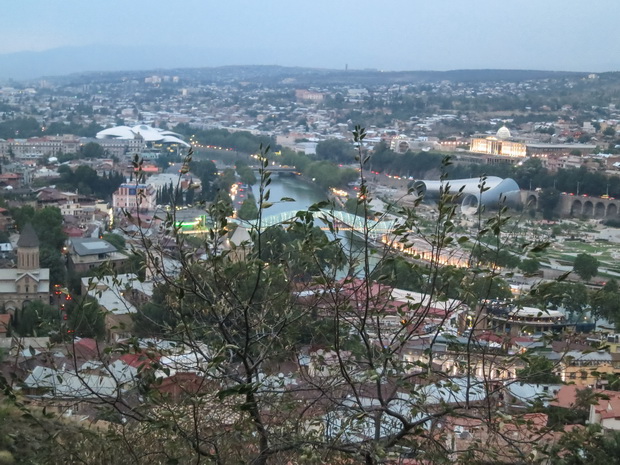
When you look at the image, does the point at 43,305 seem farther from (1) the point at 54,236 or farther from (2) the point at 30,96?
(2) the point at 30,96

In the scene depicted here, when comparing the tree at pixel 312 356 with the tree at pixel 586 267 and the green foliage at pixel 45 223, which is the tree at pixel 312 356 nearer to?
the green foliage at pixel 45 223

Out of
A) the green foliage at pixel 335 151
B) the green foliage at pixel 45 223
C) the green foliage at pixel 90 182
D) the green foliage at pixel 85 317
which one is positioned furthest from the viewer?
the green foliage at pixel 335 151

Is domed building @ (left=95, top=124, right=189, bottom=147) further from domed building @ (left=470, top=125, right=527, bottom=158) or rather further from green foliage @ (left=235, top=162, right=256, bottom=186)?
domed building @ (left=470, top=125, right=527, bottom=158)

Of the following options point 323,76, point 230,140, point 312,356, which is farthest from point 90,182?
point 323,76

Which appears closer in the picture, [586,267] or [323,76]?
[586,267]

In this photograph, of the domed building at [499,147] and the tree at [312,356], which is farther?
the domed building at [499,147]

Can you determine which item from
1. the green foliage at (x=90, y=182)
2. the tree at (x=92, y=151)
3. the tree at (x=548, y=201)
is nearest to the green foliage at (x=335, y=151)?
the tree at (x=92, y=151)

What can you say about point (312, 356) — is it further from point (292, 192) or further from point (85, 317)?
point (292, 192)
